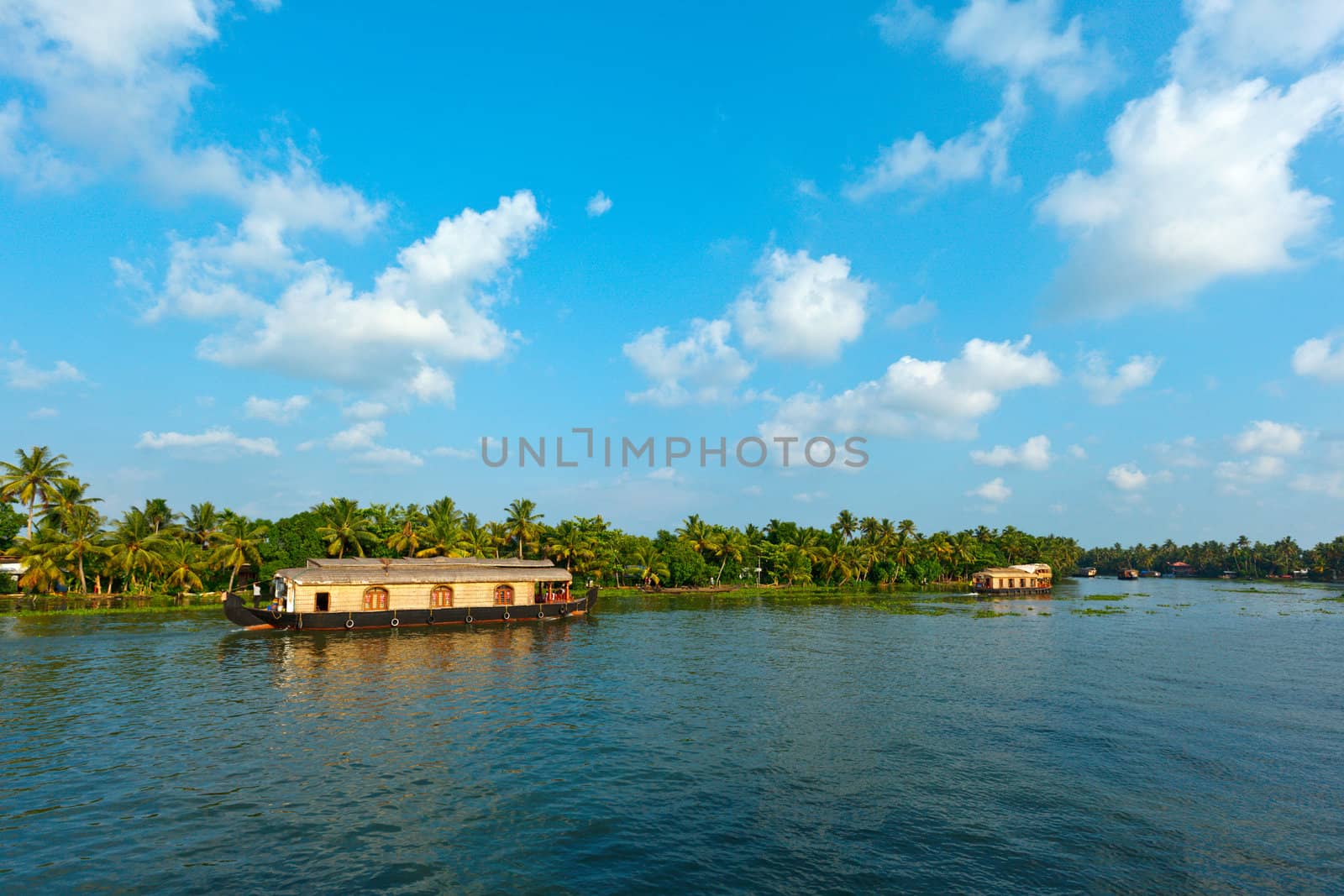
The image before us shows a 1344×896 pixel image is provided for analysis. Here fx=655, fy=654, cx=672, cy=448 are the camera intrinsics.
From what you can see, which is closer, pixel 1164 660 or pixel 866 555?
pixel 1164 660

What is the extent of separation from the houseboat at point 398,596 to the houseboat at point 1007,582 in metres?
62.7

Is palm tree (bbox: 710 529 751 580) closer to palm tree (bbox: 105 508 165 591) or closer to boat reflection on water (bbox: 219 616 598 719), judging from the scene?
boat reflection on water (bbox: 219 616 598 719)

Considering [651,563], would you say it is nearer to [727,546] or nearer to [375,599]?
[727,546]

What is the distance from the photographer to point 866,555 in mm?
115938

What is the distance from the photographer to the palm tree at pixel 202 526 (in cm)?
7762

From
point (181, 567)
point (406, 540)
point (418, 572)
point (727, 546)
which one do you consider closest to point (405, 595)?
point (418, 572)

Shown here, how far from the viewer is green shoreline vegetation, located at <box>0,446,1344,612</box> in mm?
66750

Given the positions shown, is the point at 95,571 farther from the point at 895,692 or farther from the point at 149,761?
the point at 895,692

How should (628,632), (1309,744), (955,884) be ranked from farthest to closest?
(628,632) < (1309,744) < (955,884)

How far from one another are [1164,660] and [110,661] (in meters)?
58.7

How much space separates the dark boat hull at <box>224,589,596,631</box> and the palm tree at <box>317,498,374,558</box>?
2379cm

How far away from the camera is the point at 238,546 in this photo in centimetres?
7206

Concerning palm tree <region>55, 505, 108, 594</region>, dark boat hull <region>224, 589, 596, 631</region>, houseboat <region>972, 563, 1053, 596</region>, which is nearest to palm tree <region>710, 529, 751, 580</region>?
houseboat <region>972, 563, 1053, 596</region>

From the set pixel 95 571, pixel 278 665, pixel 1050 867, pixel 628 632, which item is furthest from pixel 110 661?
pixel 95 571
